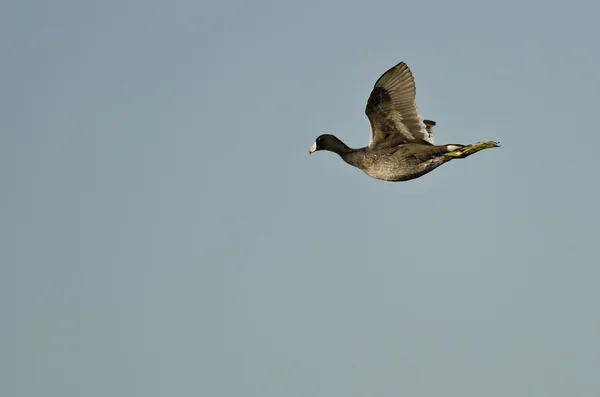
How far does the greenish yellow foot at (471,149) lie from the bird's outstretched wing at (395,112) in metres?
0.95

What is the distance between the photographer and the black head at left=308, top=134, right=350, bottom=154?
2722 cm

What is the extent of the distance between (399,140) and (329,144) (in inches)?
133

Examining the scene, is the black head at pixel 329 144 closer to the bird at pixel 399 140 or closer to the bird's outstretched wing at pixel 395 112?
the bird at pixel 399 140

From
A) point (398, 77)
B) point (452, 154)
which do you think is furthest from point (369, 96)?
point (452, 154)

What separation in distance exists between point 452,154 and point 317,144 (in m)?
5.57

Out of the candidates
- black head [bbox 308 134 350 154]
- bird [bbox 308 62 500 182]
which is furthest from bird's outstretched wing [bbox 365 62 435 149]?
black head [bbox 308 134 350 154]

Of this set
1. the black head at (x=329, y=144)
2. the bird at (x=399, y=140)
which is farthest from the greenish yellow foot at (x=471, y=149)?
the black head at (x=329, y=144)

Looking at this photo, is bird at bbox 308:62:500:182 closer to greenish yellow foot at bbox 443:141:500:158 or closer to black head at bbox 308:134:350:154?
greenish yellow foot at bbox 443:141:500:158

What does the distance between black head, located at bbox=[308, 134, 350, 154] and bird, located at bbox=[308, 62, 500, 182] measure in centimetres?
127

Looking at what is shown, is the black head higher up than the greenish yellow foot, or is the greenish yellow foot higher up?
the black head

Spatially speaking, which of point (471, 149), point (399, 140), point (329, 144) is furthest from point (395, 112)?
point (329, 144)

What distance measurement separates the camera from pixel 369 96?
2411 centimetres

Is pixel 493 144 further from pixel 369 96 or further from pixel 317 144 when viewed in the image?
pixel 317 144

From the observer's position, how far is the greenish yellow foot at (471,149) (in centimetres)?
2353
